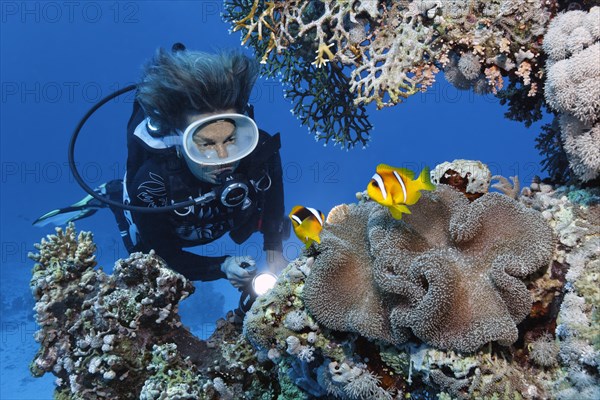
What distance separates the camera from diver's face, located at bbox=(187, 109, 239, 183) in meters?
4.49

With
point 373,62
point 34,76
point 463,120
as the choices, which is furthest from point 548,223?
point 463,120

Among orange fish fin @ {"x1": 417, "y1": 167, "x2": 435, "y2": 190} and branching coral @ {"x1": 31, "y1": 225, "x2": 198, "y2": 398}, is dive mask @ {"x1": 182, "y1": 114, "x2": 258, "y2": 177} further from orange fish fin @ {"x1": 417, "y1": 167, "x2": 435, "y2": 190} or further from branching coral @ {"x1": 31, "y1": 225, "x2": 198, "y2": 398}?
orange fish fin @ {"x1": 417, "y1": 167, "x2": 435, "y2": 190}

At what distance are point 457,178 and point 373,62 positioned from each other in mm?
1260

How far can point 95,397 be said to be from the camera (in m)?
3.51

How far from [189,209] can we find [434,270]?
346 cm

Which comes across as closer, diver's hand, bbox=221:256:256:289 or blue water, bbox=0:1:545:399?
diver's hand, bbox=221:256:256:289

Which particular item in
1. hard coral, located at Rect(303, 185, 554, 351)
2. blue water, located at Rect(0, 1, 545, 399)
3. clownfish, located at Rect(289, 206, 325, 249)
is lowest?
hard coral, located at Rect(303, 185, 554, 351)

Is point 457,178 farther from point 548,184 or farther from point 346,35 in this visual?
point 346,35

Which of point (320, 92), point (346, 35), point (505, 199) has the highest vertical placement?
point (320, 92)

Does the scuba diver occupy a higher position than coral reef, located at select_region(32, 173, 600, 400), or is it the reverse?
the scuba diver

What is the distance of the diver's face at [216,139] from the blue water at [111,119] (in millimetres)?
47414

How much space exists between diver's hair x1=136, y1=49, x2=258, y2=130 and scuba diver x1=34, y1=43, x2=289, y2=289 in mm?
10

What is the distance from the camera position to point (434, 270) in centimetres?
206
